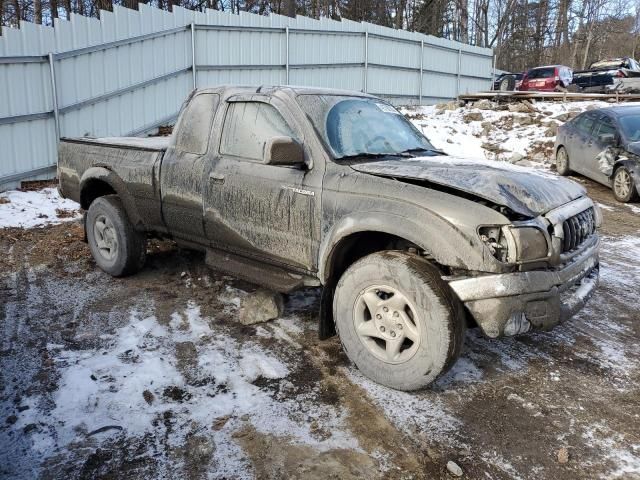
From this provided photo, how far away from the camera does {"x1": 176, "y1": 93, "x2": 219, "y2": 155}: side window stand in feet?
15.6

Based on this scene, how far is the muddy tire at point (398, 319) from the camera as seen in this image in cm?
329

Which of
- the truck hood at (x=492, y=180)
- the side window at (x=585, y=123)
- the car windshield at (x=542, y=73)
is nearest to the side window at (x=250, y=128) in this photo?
the truck hood at (x=492, y=180)

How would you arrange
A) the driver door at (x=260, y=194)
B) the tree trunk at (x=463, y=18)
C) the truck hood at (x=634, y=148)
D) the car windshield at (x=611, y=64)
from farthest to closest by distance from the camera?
the tree trunk at (x=463, y=18) → the car windshield at (x=611, y=64) → the truck hood at (x=634, y=148) → the driver door at (x=260, y=194)

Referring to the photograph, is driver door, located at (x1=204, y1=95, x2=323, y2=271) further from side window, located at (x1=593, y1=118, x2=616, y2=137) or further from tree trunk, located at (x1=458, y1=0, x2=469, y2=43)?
tree trunk, located at (x1=458, y1=0, x2=469, y2=43)

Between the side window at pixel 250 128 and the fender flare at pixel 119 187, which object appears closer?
the side window at pixel 250 128

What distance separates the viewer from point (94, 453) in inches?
113

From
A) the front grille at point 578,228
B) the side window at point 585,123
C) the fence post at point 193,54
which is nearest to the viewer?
the front grille at point 578,228

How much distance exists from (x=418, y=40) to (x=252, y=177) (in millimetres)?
17461

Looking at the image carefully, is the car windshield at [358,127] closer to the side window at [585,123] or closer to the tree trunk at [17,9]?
the side window at [585,123]

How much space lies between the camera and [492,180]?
11.3 ft

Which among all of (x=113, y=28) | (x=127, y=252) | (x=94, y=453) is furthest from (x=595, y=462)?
(x=113, y=28)

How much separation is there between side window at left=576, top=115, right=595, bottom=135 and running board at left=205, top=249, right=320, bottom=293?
334 inches

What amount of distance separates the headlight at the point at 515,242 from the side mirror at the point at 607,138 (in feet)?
25.3

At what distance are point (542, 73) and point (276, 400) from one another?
24.9 metres
